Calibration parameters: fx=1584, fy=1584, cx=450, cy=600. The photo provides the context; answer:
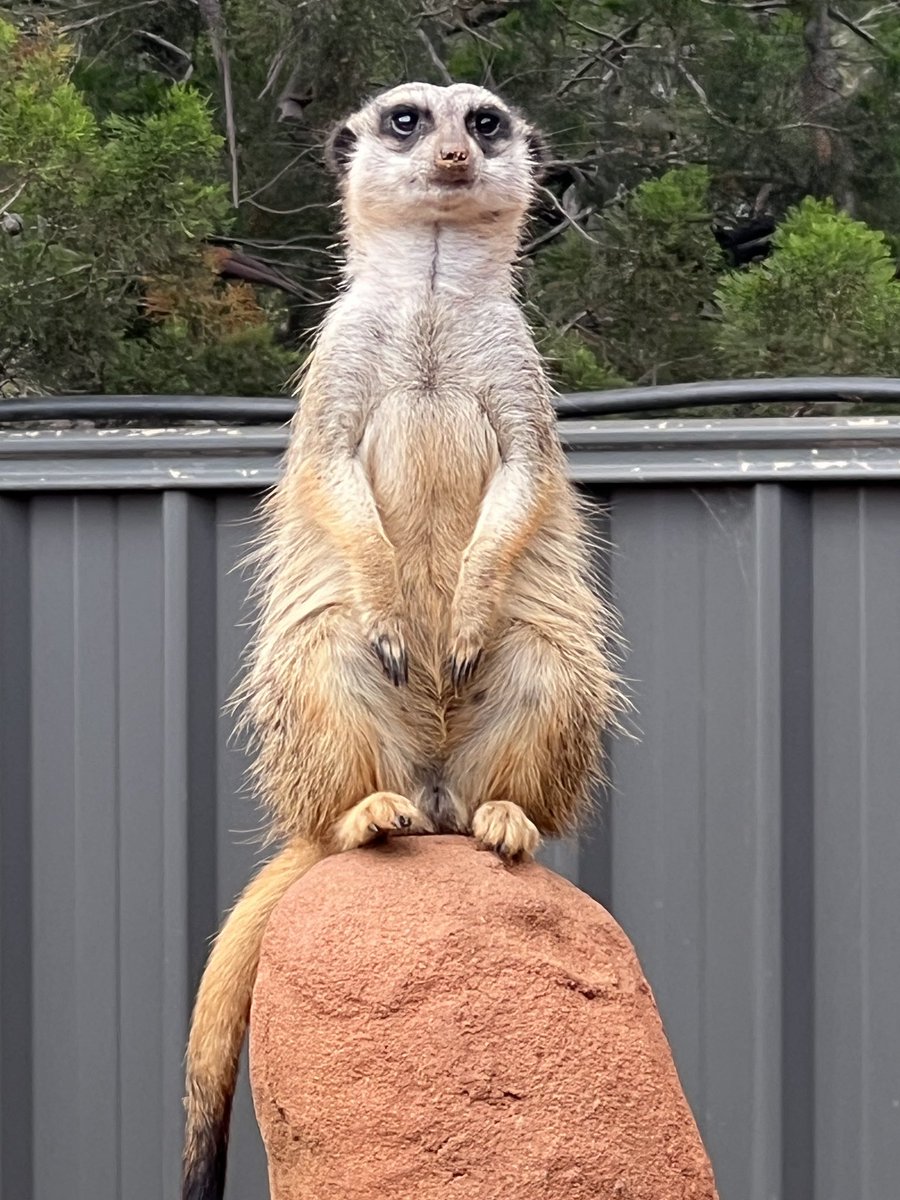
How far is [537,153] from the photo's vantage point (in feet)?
9.05

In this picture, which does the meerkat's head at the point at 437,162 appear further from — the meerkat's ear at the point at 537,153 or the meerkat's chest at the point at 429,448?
the meerkat's chest at the point at 429,448

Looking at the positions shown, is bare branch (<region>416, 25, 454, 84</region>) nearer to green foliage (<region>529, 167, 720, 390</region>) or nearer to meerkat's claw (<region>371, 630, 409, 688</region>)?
green foliage (<region>529, 167, 720, 390</region>)

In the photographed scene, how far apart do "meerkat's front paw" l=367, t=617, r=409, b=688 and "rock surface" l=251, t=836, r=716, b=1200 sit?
0.30 meters

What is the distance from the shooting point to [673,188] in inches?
133

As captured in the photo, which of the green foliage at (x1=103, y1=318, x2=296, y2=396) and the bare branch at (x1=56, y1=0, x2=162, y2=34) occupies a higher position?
the bare branch at (x1=56, y1=0, x2=162, y2=34)

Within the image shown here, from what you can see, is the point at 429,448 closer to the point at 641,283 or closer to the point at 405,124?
the point at 405,124

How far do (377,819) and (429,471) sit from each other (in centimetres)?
57

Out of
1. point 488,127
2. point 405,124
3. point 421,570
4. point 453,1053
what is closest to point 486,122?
point 488,127

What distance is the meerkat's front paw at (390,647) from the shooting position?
2.24 metres

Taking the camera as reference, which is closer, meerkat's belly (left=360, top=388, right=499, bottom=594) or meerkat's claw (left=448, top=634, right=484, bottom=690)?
meerkat's claw (left=448, top=634, right=484, bottom=690)

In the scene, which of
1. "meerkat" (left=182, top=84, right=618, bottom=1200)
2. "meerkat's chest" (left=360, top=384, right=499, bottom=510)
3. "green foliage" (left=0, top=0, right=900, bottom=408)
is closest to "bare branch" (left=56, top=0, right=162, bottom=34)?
"green foliage" (left=0, top=0, right=900, bottom=408)

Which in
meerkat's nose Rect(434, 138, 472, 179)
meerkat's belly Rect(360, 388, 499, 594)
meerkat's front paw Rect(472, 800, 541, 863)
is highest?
meerkat's nose Rect(434, 138, 472, 179)

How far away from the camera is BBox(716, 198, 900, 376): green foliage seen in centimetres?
320

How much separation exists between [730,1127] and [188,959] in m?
1.16
